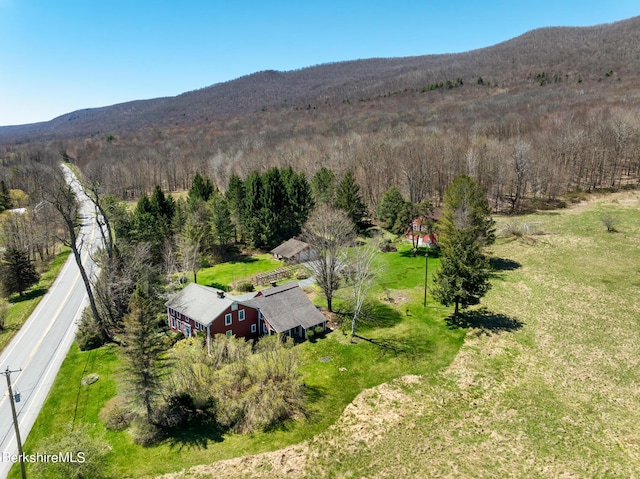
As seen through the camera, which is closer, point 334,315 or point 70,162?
point 334,315

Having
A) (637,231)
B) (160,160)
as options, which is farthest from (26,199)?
(637,231)

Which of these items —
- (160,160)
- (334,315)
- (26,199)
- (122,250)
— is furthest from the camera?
(160,160)

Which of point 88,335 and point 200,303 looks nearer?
point 88,335

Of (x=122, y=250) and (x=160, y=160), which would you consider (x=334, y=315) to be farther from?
(x=160, y=160)

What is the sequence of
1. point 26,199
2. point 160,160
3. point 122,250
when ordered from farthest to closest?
point 160,160
point 26,199
point 122,250

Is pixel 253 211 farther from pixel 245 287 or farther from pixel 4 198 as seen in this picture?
pixel 4 198

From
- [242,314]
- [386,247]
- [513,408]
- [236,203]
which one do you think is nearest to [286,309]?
[242,314]

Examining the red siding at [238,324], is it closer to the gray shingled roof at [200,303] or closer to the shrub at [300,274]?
the gray shingled roof at [200,303]
